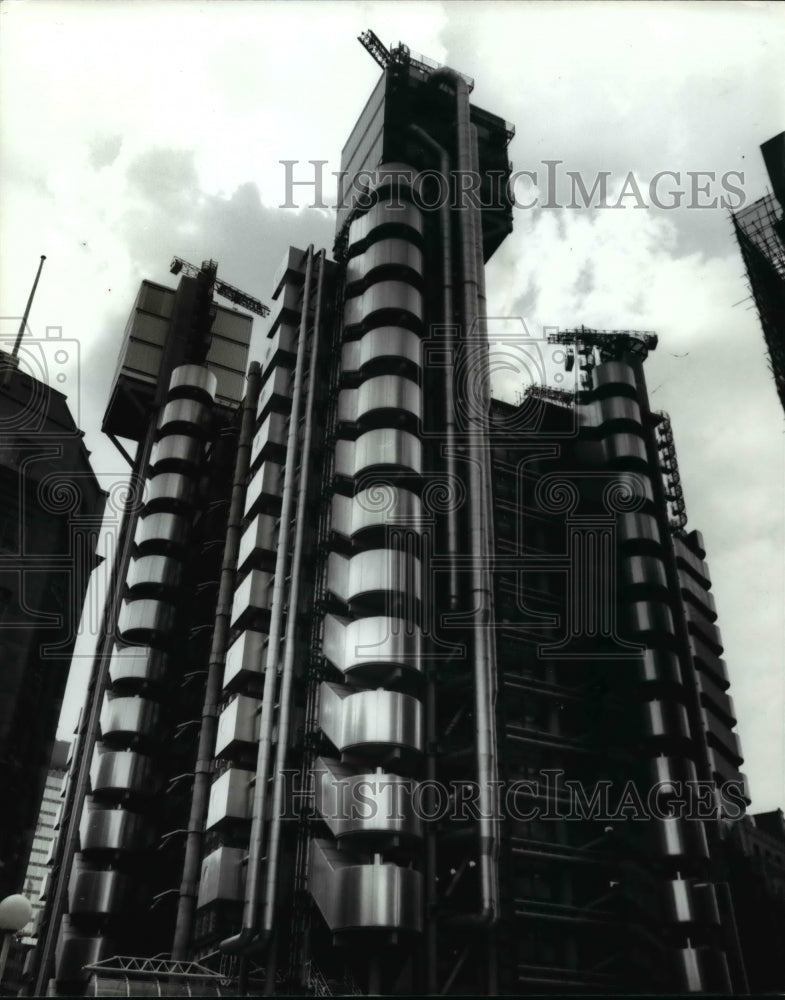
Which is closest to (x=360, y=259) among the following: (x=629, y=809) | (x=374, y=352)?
(x=374, y=352)

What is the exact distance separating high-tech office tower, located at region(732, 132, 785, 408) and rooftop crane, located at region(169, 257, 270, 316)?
4804 cm

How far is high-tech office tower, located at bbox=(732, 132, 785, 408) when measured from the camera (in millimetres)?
84000

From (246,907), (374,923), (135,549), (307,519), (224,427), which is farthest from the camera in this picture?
(224,427)

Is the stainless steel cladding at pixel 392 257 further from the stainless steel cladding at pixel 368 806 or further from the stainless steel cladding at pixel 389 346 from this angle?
the stainless steel cladding at pixel 368 806

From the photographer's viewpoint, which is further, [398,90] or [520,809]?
[398,90]

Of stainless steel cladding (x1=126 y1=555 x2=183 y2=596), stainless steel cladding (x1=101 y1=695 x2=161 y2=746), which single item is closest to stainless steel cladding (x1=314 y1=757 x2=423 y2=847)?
stainless steel cladding (x1=101 y1=695 x2=161 y2=746)

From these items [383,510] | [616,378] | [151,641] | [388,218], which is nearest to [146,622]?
[151,641]

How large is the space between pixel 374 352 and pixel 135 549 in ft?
96.0

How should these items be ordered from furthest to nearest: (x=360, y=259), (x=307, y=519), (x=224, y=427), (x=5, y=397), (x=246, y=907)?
(x=5, y=397)
(x=224, y=427)
(x=360, y=259)
(x=307, y=519)
(x=246, y=907)

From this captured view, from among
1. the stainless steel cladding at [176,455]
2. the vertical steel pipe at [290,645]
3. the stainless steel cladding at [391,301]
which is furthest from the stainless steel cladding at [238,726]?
the stainless steel cladding at [391,301]

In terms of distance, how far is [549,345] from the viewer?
294ft

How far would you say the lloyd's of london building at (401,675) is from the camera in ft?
171

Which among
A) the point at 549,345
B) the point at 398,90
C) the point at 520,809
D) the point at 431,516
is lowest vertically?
the point at 520,809

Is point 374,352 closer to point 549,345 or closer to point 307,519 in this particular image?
point 307,519
